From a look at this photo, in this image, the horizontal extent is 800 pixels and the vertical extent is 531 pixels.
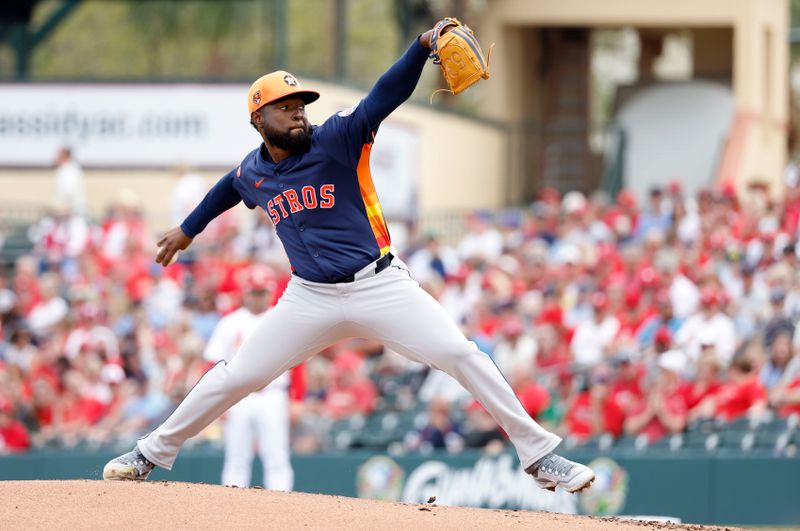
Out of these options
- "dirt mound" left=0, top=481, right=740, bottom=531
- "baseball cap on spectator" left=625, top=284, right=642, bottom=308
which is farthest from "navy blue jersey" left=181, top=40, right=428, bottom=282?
"baseball cap on spectator" left=625, top=284, right=642, bottom=308

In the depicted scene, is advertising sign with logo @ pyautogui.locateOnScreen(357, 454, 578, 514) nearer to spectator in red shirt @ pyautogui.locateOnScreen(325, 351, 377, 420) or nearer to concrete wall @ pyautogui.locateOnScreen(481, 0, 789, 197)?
spectator in red shirt @ pyautogui.locateOnScreen(325, 351, 377, 420)

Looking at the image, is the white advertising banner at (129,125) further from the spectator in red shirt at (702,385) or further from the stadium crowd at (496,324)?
the spectator in red shirt at (702,385)

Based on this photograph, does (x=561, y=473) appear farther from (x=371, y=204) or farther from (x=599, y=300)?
(x=599, y=300)

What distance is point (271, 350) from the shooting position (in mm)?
6973

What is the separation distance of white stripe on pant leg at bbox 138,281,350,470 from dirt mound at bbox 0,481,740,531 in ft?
1.40

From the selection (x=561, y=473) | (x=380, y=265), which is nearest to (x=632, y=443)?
(x=561, y=473)

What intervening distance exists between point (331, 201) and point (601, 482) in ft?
20.4

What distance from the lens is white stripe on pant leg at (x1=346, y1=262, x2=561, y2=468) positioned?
6.78 meters

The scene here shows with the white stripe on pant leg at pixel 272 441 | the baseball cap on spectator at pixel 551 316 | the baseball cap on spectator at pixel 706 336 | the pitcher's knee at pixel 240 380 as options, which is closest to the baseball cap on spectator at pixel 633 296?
the baseball cap on spectator at pixel 551 316

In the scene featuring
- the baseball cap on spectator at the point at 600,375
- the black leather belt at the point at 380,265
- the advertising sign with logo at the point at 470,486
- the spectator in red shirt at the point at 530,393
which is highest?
the black leather belt at the point at 380,265

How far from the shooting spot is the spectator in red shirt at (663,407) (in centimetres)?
1223

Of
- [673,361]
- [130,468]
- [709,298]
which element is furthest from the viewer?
[709,298]

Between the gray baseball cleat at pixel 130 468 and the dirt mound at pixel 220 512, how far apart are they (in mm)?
102

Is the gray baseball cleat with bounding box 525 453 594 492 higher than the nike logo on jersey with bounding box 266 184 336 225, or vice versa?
the nike logo on jersey with bounding box 266 184 336 225
